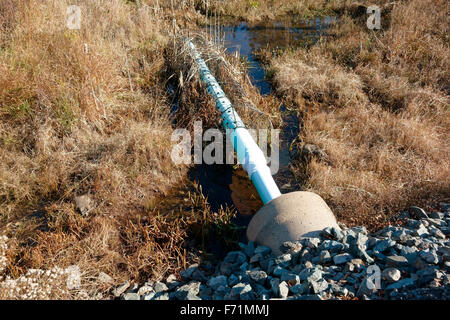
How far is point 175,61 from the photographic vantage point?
19.3 feet

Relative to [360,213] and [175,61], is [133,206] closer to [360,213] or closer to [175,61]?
[360,213]

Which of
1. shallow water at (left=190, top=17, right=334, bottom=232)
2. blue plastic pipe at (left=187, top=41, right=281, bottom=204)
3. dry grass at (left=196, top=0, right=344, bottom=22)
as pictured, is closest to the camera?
→ blue plastic pipe at (left=187, top=41, right=281, bottom=204)

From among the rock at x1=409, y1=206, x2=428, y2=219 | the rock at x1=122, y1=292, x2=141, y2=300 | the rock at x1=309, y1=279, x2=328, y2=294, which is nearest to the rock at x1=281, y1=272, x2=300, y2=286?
the rock at x1=309, y1=279, x2=328, y2=294

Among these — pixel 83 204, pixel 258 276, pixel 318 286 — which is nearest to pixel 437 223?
pixel 318 286

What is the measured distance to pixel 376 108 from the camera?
5176 millimetres

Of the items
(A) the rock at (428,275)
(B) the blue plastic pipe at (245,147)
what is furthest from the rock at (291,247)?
(A) the rock at (428,275)

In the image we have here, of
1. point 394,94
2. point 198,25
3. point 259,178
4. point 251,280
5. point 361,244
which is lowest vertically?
point 251,280

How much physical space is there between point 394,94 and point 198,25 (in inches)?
194

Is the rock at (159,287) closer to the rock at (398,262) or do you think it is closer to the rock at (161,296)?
the rock at (161,296)

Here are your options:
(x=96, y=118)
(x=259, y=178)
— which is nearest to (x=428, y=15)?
(x=259, y=178)

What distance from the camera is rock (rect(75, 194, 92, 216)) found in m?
3.47

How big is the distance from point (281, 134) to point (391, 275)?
9.45 feet

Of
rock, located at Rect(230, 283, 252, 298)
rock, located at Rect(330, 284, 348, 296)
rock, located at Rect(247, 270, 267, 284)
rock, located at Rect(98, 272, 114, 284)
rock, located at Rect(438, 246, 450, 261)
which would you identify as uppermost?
rock, located at Rect(438, 246, 450, 261)

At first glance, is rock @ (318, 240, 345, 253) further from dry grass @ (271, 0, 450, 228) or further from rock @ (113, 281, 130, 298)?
rock @ (113, 281, 130, 298)
